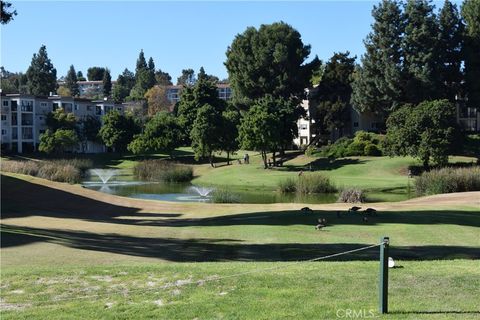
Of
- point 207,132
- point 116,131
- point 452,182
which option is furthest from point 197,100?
point 452,182

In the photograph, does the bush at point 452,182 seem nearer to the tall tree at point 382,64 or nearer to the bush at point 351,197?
the bush at point 351,197

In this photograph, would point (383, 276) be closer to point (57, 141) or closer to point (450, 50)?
point (450, 50)

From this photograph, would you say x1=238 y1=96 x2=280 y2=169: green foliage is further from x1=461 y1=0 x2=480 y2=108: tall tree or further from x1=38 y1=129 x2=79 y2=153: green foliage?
x1=38 y1=129 x2=79 y2=153: green foliage

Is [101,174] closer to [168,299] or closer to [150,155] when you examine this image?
[150,155]

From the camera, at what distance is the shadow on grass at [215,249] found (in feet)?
54.1

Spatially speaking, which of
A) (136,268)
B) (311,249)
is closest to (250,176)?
(311,249)

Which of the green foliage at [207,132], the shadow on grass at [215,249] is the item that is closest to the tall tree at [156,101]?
the green foliage at [207,132]

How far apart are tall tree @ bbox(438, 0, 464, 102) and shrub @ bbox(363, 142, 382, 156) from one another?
35.6 ft

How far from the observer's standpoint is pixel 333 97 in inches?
3270

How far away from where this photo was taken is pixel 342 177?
58406 millimetres

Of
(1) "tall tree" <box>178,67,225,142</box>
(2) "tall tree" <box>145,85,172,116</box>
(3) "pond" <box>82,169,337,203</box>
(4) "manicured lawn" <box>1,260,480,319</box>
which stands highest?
→ (2) "tall tree" <box>145,85,172,116</box>

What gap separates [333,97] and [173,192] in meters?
40.3

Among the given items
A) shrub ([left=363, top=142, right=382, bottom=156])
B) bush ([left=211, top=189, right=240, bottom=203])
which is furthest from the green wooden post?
shrub ([left=363, top=142, right=382, bottom=156])

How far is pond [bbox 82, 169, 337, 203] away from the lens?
140ft
